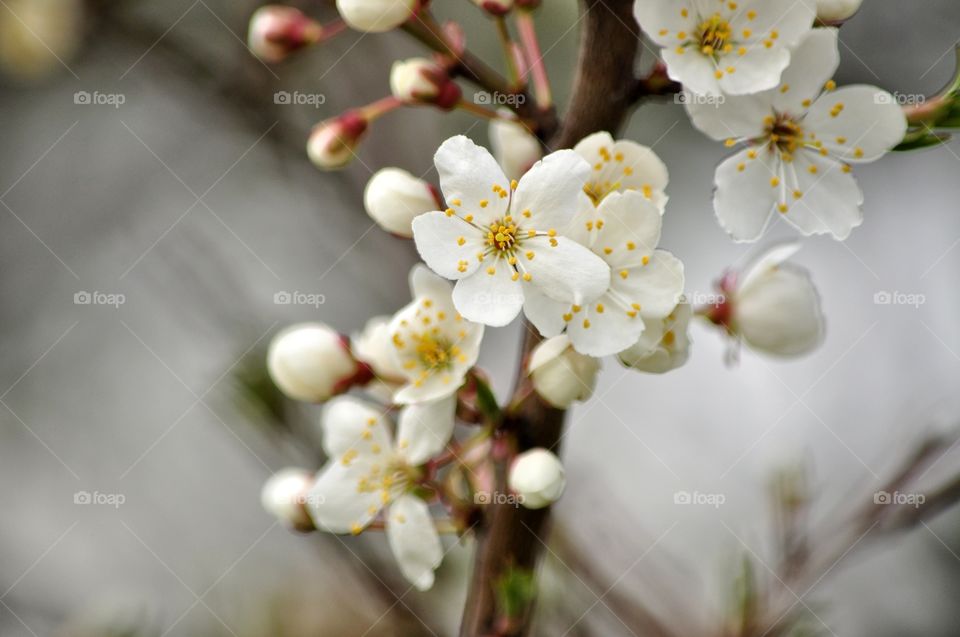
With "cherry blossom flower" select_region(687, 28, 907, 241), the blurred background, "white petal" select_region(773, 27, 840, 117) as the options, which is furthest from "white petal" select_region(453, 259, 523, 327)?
the blurred background

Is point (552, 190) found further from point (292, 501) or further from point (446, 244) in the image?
point (292, 501)

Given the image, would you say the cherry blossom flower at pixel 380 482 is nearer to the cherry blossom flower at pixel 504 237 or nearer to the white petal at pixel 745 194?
the cherry blossom flower at pixel 504 237

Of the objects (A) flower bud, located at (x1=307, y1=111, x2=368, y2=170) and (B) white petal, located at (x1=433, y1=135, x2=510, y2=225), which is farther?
(A) flower bud, located at (x1=307, y1=111, x2=368, y2=170)

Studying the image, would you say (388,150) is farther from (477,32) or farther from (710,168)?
(710,168)

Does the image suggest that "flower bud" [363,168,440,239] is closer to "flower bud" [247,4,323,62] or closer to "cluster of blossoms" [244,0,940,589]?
"cluster of blossoms" [244,0,940,589]

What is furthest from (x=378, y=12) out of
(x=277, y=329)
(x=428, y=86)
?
(x=277, y=329)

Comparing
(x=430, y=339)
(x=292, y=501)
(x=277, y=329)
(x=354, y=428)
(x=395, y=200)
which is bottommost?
(x=277, y=329)
